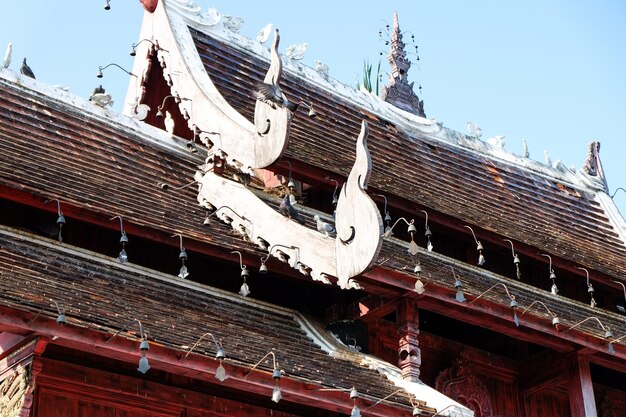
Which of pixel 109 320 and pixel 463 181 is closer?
pixel 109 320

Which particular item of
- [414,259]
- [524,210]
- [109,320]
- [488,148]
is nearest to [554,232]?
[524,210]

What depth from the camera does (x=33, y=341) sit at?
30.1ft

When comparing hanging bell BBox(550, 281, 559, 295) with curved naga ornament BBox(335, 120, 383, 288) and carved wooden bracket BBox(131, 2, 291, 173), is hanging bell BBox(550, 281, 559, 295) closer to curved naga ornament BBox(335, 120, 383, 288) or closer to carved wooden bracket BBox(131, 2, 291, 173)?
carved wooden bracket BBox(131, 2, 291, 173)

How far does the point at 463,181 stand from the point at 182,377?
6776 millimetres

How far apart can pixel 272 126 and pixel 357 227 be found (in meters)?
2.12

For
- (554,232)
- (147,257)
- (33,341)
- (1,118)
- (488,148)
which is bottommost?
(33,341)

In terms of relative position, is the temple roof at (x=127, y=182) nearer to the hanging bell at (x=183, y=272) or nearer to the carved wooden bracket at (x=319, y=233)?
the carved wooden bracket at (x=319, y=233)

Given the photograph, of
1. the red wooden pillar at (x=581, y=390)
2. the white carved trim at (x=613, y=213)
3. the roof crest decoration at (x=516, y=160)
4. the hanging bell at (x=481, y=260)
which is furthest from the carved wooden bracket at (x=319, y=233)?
the white carved trim at (x=613, y=213)

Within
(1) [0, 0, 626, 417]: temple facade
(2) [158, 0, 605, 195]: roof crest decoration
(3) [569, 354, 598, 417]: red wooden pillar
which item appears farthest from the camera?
(2) [158, 0, 605, 195]: roof crest decoration

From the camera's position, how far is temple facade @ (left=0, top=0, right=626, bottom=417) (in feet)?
32.8

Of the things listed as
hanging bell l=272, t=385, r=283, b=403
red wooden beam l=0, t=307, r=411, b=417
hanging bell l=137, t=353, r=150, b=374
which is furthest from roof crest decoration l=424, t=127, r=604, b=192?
hanging bell l=137, t=353, r=150, b=374

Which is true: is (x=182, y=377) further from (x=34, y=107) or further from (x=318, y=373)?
(x=34, y=107)

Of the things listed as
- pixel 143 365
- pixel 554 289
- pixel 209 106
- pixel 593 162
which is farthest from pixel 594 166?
pixel 143 365

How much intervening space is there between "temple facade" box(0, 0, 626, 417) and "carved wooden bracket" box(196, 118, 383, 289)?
19 mm
